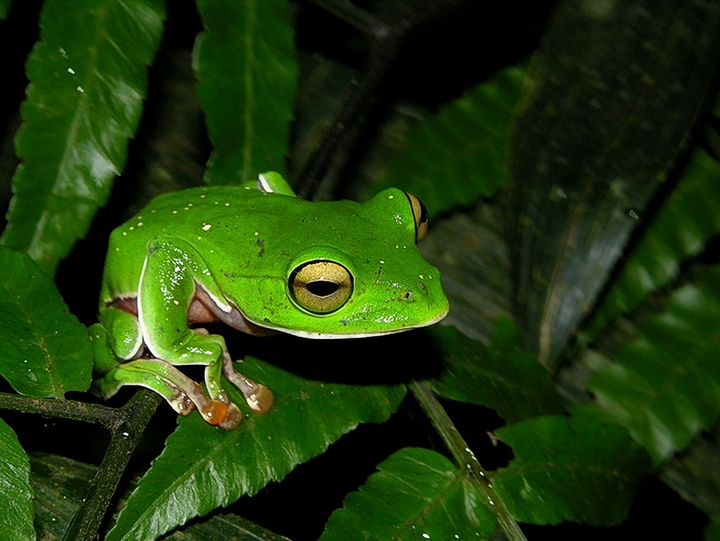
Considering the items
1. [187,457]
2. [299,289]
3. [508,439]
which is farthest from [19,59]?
[508,439]

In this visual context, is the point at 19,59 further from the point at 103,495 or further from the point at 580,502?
the point at 580,502

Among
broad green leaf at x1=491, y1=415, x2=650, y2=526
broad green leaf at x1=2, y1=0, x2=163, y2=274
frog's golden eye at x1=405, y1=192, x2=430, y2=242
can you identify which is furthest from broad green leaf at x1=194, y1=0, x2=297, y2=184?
broad green leaf at x1=491, y1=415, x2=650, y2=526

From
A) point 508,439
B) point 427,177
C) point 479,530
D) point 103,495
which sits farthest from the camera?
point 427,177

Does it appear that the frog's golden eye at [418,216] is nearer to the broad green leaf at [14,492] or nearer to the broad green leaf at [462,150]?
the broad green leaf at [462,150]

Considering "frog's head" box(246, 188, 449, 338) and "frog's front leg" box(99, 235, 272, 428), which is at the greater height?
"frog's head" box(246, 188, 449, 338)

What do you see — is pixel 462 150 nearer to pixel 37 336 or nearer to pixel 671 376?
pixel 671 376

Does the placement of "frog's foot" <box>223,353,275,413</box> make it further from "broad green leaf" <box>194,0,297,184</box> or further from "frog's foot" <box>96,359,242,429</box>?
"broad green leaf" <box>194,0,297,184</box>

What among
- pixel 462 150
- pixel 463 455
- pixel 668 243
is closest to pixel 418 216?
pixel 463 455
